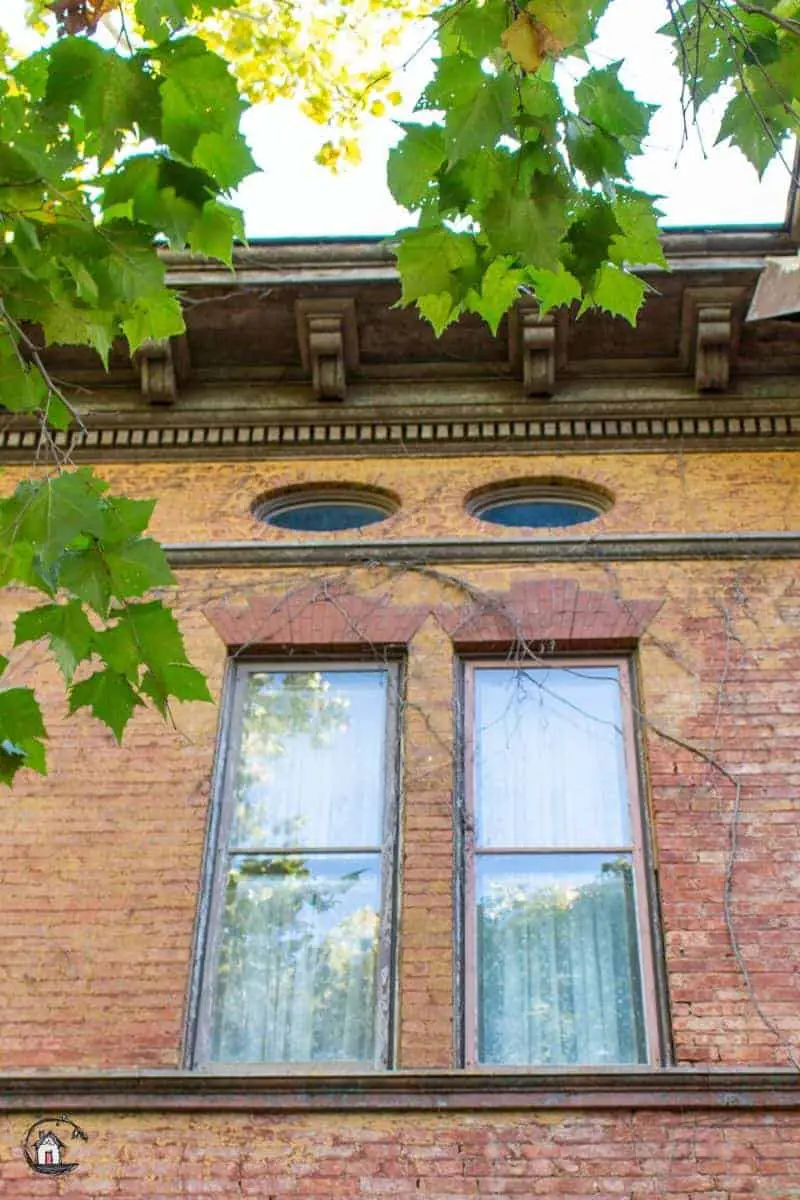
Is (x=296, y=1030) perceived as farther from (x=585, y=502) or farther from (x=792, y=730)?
(x=585, y=502)

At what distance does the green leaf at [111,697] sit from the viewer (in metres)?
4.53

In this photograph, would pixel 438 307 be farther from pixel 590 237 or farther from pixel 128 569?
pixel 128 569

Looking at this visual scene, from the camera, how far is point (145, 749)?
25.5 feet

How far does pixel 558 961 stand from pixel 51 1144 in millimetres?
2448

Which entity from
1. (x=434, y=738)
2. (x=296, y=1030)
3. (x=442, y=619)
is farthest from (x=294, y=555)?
(x=296, y=1030)

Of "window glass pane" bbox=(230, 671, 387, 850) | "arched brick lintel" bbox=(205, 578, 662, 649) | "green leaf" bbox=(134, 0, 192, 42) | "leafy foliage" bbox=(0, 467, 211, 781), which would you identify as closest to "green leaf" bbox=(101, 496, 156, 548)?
"leafy foliage" bbox=(0, 467, 211, 781)

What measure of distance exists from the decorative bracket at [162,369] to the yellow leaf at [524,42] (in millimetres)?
5467

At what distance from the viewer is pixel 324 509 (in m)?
9.27

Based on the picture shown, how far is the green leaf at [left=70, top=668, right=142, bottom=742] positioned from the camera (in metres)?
4.53

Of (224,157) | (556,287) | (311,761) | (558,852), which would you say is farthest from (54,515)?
(558,852)

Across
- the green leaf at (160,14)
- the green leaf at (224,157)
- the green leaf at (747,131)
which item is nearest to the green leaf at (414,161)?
the green leaf at (224,157)

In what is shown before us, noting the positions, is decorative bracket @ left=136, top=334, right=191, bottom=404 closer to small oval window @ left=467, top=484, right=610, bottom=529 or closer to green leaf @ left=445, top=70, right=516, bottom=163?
small oval window @ left=467, top=484, right=610, bottom=529

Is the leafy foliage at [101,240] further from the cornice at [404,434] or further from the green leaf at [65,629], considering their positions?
the cornice at [404,434]

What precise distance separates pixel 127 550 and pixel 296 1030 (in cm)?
338
